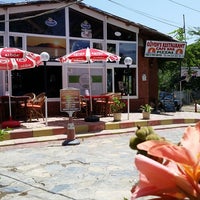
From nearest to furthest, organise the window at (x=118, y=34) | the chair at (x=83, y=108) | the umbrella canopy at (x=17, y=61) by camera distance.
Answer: the umbrella canopy at (x=17, y=61) → the chair at (x=83, y=108) → the window at (x=118, y=34)

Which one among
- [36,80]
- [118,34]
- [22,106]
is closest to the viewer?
[22,106]

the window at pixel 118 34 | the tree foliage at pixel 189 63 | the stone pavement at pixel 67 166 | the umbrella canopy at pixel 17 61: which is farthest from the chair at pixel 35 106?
the tree foliage at pixel 189 63

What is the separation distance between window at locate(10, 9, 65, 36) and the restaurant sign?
3.74 m

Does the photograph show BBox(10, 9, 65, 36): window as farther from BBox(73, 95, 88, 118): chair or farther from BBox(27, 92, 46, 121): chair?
BBox(73, 95, 88, 118): chair

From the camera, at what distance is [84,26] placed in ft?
47.5

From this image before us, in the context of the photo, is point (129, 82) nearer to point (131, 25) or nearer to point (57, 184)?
point (131, 25)

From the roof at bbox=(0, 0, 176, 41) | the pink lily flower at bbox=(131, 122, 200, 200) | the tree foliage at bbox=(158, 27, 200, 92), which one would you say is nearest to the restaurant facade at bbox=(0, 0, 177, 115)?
the roof at bbox=(0, 0, 176, 41)

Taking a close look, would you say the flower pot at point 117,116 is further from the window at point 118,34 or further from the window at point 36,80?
the window at point 118,34

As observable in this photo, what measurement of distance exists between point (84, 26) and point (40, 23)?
5.83ft

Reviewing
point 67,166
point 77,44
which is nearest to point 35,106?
point 77,44

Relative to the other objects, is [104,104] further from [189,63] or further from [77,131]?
[189,63]

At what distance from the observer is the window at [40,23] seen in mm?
12953

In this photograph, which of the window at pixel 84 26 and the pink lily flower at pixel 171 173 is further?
the window at pixel 84 26

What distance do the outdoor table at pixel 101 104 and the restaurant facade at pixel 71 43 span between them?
0.63m
